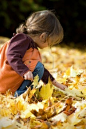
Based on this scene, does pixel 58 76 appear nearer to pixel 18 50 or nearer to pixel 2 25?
pixel 18 50

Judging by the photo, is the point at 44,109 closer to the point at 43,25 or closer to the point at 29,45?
the point at 29,45

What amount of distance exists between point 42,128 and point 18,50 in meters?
0.75

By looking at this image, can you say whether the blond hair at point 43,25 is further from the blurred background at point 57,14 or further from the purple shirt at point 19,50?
the blurred background at point 57,14

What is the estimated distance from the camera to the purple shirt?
2764mm

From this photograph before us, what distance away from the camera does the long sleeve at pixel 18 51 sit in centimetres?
276

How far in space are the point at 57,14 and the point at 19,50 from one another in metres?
5.64

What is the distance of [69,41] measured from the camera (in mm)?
9938

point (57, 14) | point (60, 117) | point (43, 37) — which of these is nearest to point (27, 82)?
point (43, 37)

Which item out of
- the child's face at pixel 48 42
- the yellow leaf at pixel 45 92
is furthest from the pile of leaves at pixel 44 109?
the child's face at pixel 48 42

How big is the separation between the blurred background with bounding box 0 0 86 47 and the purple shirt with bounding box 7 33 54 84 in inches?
208

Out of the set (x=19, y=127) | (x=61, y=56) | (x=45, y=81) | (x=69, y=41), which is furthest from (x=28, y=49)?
(x=69, y=41)

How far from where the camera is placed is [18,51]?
281 cm

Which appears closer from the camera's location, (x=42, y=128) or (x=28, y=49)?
(x=42, y=128)

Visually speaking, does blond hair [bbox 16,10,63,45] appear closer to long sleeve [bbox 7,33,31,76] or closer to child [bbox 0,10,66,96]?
child [bbox 0,10,66,96]
